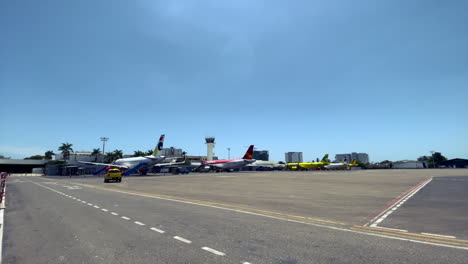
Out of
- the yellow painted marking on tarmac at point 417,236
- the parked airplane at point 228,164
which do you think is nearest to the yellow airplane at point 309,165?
the parked airplane at point 228,164

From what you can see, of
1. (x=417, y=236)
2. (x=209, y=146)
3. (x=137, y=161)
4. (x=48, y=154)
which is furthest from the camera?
(x=209, y=146)

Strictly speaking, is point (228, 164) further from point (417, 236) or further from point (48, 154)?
point (48, 154)

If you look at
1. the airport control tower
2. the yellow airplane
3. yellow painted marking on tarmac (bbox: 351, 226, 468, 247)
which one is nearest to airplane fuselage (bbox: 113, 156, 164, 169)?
yellow painted marking on tarmac (bbox: 351, 226, 468, 247)

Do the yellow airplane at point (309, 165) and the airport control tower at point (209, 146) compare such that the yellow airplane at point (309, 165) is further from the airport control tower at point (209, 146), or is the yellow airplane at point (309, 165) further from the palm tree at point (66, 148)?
the palm tree at point (66, 148)

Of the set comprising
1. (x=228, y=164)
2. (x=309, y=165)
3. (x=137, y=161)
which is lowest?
(x=309, y=165)

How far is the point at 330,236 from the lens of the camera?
8055 millimetres

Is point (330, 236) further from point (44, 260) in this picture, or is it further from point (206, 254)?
point (44, 260)

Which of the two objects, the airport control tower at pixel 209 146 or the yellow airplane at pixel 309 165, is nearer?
the yellow airplane at pixel 309 165

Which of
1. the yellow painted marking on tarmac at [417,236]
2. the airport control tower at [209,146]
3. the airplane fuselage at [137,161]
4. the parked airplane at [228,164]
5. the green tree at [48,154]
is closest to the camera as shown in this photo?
the yellow painted marking on tarmac at [417,236]

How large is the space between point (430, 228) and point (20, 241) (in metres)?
14.9

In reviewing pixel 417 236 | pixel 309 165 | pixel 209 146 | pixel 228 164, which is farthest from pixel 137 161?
pixel 209 146

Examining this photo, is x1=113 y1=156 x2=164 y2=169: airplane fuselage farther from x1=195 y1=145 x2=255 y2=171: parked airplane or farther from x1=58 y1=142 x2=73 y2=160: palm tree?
x1=58 y1=142 x2=73 y2=160: palm tree

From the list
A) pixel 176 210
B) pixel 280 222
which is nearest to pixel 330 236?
pixel 280 222

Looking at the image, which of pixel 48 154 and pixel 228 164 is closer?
pixel 228 164
